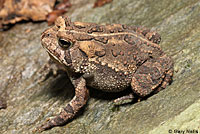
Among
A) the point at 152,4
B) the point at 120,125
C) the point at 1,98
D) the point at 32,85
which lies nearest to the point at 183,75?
the point at 120,125

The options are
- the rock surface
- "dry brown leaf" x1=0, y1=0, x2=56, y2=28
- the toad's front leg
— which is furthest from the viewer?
"dry brown leaf" x1=0, y1=0, x2=56, y2=28

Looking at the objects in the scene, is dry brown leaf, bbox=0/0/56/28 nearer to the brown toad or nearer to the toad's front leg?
the brown toad

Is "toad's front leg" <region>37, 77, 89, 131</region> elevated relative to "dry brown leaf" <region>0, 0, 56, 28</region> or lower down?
lower down

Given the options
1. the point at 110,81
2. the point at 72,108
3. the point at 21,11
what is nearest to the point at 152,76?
the point at 110,81

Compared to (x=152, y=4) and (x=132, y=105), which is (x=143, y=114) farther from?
(x=152, y=4)

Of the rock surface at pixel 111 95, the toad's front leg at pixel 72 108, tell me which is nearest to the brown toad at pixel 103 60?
the toad's front leg at pixel 72 108

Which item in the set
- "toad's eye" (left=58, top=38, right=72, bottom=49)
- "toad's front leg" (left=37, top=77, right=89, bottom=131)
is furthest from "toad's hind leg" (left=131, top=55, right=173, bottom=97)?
"toad's eye" (left=58, top=38, right=72, bottom=49)

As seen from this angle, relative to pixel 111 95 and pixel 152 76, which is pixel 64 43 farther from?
pixel 152 76
